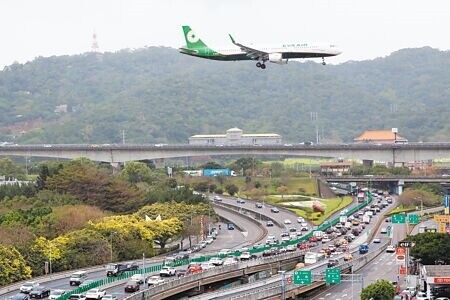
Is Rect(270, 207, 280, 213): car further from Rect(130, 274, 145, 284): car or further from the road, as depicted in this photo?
Rect(130, 274, 145, 284): car

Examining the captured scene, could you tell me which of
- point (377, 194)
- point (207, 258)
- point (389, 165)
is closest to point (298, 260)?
point (207, 258)

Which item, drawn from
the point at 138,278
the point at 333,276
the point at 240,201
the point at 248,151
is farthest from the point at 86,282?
the point at 248,151

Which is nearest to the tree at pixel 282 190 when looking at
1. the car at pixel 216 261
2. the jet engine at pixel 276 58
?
the jet engine at pixel 276 58

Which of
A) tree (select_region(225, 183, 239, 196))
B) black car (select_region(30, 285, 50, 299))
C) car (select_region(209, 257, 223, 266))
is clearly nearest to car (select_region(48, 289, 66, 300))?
black car (select_region(30, 285, 50, 299))

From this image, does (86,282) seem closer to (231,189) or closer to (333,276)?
(333,276)

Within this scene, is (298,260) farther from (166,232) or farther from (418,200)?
(418,200)
